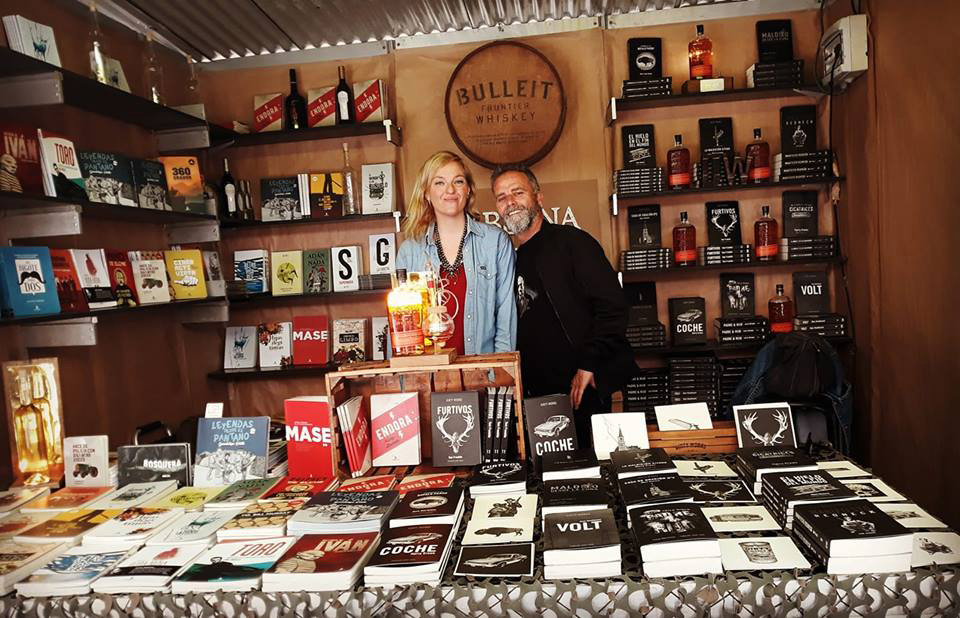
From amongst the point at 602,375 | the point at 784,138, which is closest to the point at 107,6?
the point at 602,375

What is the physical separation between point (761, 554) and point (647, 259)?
8.63 feet

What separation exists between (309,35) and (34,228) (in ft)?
6.94

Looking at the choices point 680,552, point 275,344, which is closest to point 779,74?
point 680,552

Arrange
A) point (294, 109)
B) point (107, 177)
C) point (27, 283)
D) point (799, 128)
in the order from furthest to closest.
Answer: point (294, 109) → point (799, 128) → point (107, 177) → point (27, 283)

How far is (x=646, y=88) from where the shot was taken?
146 inches

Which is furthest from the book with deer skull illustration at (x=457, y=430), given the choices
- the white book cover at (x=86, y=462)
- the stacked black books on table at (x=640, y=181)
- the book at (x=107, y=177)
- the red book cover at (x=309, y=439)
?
the stacked black books on table at (x=640, y=181)

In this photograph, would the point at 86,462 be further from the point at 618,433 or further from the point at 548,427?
the point at 618,433

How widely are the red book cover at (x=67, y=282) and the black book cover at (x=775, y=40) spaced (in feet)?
12.7

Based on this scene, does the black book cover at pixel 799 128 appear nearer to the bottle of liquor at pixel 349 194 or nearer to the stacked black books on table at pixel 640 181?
the stacked black books on table at pixel 640 181

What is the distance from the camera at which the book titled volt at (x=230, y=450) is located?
1969 mm

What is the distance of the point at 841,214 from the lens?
3.69m

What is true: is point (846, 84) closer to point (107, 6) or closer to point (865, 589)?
point (865, 589)

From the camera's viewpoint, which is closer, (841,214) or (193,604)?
(193,604)

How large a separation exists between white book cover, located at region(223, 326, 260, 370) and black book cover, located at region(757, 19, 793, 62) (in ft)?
12.1
